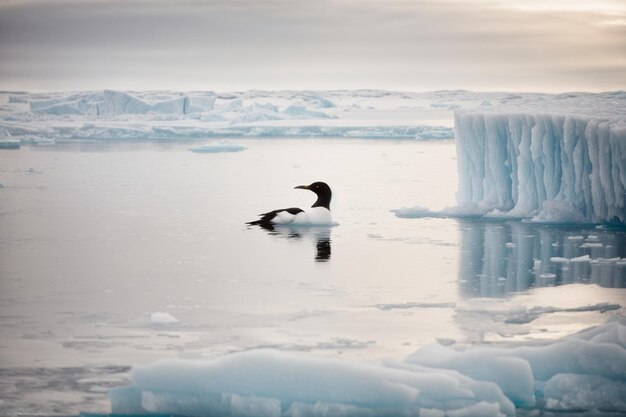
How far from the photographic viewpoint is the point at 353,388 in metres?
5.29

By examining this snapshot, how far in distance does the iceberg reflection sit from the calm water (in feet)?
0.09

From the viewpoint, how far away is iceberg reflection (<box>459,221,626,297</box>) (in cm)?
902

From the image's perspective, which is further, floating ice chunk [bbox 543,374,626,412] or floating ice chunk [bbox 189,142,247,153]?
floating ice chunk [bbox 189,142,247,153]

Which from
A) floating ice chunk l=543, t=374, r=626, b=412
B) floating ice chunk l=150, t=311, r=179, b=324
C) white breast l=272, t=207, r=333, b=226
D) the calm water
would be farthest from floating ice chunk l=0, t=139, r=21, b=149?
floating ice chunk l=543, t=374, r=626, b=412

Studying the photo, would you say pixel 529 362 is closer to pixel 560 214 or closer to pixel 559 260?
pixel 559 260

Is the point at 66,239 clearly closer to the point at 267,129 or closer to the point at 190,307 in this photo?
the point at 190,307

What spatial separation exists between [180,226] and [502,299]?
5483 mm

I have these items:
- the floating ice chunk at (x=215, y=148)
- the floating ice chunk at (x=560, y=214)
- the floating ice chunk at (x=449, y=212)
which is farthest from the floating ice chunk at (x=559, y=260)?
the floating ice chunk at (x=215, y=148)

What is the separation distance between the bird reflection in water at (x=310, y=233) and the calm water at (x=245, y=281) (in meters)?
0.05

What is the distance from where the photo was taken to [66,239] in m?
11.6

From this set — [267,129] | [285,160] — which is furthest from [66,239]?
[267,129]

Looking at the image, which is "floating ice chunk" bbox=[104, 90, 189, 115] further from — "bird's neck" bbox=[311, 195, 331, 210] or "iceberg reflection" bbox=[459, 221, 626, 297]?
"iceberg reflection" bbox=[459, 221, 626, 297]

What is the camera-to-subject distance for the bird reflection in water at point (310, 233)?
1102 centimetres

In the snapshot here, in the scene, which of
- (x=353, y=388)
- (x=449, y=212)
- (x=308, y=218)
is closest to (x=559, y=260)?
(x=449, y=212)
